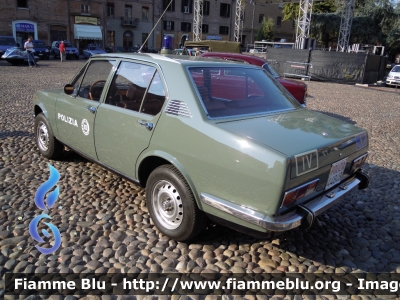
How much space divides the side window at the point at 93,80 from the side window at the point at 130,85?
23 centimetres

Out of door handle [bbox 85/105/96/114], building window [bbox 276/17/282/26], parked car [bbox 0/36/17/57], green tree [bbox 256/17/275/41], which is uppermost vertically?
building window [bbox 276/17/282/26]

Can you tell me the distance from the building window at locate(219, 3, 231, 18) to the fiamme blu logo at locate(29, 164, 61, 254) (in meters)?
55.9

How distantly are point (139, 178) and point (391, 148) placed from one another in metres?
5.57

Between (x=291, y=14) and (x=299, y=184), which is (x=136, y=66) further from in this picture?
(x=291, y=14)

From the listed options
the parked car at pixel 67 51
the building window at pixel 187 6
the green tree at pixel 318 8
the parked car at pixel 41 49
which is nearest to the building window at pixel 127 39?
the building window at pixel 187 6

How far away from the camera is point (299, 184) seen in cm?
254

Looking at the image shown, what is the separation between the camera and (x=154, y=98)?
3.27 meters

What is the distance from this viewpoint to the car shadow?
305 cm

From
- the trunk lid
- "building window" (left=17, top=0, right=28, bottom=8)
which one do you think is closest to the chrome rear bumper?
the trunk lid

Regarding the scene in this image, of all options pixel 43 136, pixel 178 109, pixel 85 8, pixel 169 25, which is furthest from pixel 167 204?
pixel 169 25

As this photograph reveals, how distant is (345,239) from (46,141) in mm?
4231

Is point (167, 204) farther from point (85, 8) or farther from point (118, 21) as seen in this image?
point (118, 21)

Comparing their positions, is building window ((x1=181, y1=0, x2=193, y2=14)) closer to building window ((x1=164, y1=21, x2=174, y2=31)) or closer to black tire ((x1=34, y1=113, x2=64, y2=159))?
building window ((x1=164, y1=21, x2=174, y2=31))

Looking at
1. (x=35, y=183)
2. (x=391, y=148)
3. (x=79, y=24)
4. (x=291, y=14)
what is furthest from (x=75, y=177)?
(x=291, y=14)
